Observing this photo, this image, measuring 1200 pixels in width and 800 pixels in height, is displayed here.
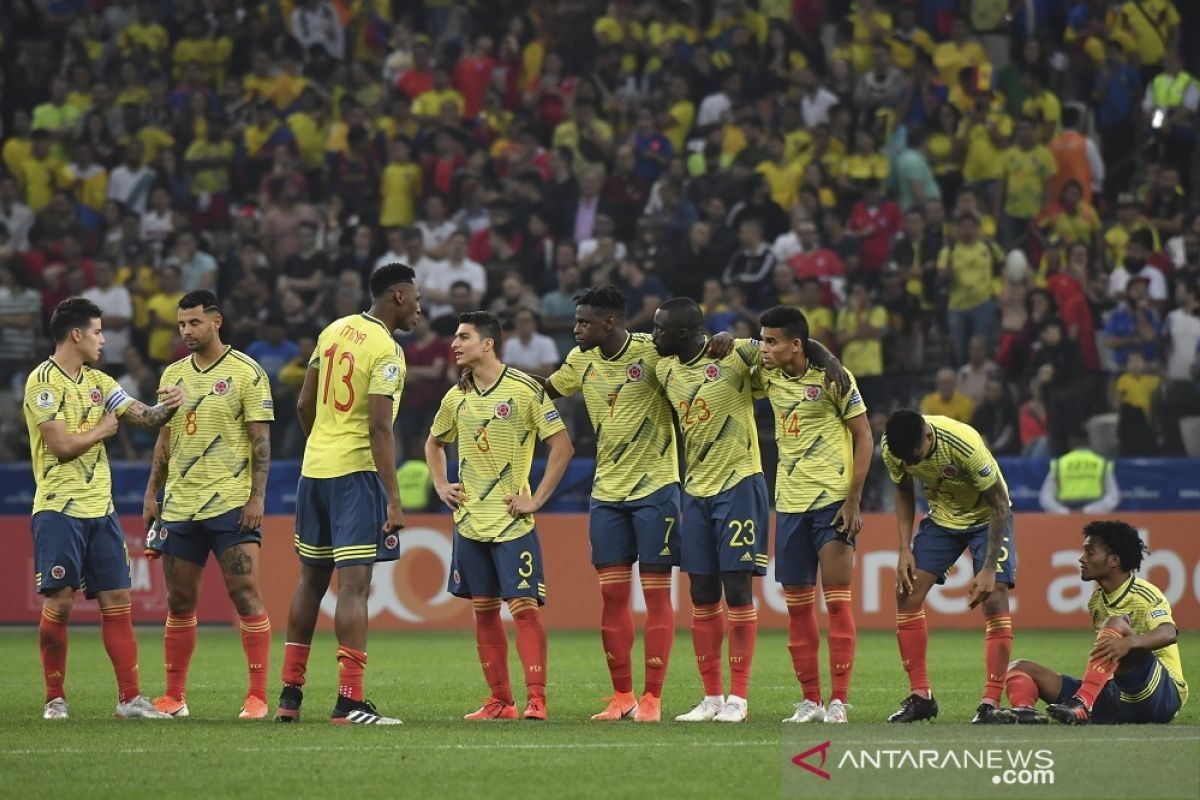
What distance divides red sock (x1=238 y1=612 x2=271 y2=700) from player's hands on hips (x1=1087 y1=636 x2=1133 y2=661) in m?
4.68

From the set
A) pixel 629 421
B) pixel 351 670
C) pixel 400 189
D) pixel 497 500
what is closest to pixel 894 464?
pixel 629 421

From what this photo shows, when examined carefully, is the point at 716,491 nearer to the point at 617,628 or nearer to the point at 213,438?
the point at 617,628

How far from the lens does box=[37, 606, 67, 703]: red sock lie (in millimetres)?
10844

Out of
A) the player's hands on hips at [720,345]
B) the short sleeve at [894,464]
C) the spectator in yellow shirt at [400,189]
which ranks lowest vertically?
the short sleeve at [894,464]

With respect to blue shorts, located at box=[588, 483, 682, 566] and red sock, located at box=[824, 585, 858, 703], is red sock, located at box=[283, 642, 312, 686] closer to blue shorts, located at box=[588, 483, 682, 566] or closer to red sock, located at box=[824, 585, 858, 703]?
blue shorts, located at box=[588, 483, 682, 566]

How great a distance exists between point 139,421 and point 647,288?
10.9 m

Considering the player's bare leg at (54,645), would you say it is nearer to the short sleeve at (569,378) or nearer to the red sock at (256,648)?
the red sock at (256,648)

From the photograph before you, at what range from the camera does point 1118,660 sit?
10.0 metres

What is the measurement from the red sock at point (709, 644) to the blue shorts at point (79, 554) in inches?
133

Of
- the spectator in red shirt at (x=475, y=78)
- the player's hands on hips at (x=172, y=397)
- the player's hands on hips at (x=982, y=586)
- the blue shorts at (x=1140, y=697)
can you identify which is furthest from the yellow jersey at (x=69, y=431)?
the spectator in red shirt at (x=475, y=78)

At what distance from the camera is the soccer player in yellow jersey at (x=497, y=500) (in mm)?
10789

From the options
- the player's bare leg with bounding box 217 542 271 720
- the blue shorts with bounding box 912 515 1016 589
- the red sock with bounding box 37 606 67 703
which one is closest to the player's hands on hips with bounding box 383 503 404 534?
the player's bare leg with bounding box 217 542 271 720

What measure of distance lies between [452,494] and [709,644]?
173 centimetres

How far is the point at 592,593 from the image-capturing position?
18.6 meters
